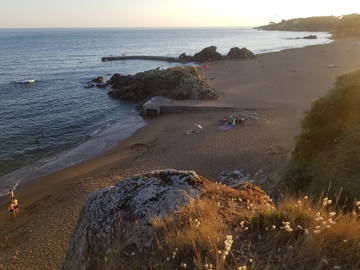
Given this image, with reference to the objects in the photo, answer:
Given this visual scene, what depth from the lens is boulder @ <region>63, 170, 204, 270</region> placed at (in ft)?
14.5

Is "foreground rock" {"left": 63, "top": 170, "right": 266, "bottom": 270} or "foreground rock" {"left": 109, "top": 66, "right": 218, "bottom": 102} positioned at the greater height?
"foreground rock" {"left": 63, "top": 170, "right": 266, "bottom": 270}

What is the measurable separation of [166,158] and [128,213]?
40.3ft

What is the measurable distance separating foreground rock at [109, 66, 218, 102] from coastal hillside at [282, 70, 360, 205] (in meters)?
21.4

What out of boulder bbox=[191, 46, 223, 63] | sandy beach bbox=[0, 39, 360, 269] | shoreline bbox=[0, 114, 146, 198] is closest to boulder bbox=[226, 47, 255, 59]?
boulder bbox=[191, 46, 223, 63]

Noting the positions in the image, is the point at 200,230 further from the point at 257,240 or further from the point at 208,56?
the point at 208,56

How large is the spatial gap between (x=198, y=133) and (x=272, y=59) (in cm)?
3969

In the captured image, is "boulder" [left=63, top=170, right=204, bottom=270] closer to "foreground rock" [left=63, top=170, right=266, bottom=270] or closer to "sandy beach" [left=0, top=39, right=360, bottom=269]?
"foreground rock" [left=63, top=170, right=266, bottom=270]

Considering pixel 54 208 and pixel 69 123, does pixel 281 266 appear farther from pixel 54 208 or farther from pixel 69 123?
pixel 69 123

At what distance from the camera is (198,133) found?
21094 mm

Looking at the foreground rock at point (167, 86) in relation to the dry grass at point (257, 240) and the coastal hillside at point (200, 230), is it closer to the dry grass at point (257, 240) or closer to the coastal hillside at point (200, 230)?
the coastal hillside at point (200, 230)

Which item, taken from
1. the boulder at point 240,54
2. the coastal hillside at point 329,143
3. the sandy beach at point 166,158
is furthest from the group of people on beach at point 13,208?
the boulder at point 240,54

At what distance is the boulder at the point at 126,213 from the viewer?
174 inches

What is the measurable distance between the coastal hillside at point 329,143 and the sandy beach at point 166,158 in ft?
6.90

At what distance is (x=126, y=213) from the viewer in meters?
4.93
